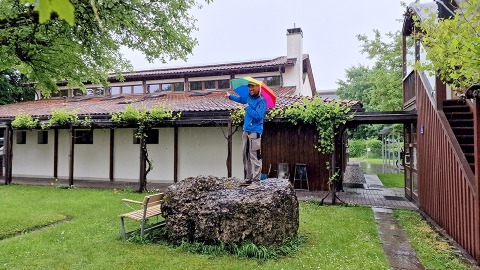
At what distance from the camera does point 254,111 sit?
545 centimetres

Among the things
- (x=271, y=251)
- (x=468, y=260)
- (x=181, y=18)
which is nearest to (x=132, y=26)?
(x=181, y=18)

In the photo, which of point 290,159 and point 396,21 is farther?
point 396,21

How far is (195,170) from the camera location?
39.0 ft

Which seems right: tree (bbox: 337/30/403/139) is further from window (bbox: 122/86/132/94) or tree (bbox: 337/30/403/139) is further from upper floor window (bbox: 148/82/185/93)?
window (bbox: 122/86/132/94)

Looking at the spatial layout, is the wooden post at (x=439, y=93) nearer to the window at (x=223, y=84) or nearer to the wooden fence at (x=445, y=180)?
the wooden fence at (x=445, y=180)

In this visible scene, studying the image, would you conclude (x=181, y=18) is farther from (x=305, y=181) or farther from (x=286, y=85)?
(x=286, y=85)

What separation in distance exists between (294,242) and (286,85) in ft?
34.5

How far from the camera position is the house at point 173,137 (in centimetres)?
1057

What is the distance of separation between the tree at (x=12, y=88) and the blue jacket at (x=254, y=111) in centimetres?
2186

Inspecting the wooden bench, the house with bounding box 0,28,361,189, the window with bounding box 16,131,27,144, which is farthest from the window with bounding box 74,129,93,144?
the wooden bench

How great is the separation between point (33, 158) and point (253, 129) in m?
13.0

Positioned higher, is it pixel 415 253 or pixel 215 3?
pixel 215 3

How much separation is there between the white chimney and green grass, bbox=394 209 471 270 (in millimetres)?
8854

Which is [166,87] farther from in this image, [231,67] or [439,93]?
[439,93]
